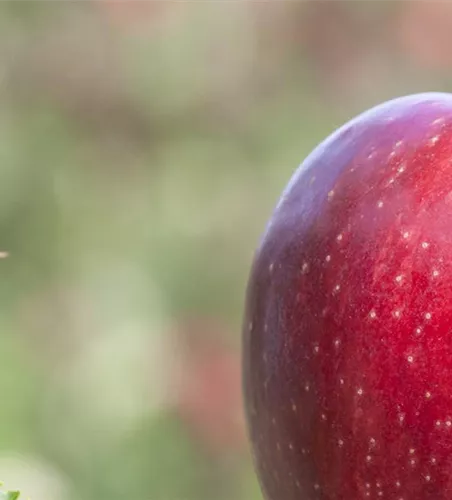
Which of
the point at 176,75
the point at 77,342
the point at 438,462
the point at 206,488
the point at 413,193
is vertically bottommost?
the point at 438,462

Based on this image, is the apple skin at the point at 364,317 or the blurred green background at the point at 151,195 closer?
the apple skin at the point at 364,317

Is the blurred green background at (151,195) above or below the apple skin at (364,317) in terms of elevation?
above

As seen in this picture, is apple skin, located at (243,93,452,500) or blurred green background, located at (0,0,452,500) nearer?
apple skin, located at (243,93,452,500)

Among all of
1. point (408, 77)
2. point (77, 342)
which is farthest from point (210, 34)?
point (77, 342)

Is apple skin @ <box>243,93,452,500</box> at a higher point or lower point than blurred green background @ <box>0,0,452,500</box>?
lower

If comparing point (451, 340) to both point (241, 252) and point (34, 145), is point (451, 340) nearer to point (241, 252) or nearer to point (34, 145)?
point (241, 252)
